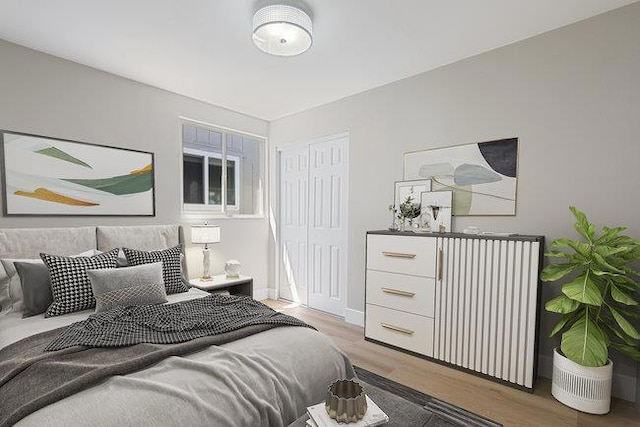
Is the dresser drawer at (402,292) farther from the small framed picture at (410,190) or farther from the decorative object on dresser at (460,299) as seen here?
the small framed picture at (410,190)

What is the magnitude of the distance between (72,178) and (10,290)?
1.09m

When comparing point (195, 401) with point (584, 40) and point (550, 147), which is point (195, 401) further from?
point (584, 40)

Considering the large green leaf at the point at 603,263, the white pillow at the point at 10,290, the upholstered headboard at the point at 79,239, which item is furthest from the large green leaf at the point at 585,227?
the white pillow at the point at 10,290

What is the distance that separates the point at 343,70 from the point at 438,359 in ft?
8.96

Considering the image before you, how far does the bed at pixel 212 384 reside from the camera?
3.45 feet

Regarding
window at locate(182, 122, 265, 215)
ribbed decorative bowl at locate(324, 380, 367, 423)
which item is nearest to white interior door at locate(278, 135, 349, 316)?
window at locate(182, 122, 265, 215)

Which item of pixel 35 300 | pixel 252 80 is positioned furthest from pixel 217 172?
pixel 35 300

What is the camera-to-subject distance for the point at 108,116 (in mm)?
2953

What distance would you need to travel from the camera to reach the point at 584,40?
7.15 feet

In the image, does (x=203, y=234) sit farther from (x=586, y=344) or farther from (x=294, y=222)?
(x=586, y=344)

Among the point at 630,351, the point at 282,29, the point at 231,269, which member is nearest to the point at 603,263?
the point at 630,351

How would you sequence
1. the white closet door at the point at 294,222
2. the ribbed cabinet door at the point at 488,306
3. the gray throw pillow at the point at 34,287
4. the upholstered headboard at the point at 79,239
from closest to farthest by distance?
the gray throw pillow at the point at 34,287 < the ribbed cabinet door at the point at 488,306 < the upholstered headboard at the point at 79,239 < the white closet door at the point at 294,222

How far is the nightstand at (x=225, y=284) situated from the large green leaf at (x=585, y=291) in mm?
2872

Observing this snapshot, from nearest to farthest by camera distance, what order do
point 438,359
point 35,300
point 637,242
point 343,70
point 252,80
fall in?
point 637,242
point 35,300
point 438,359
point 343,70
point 252,80
